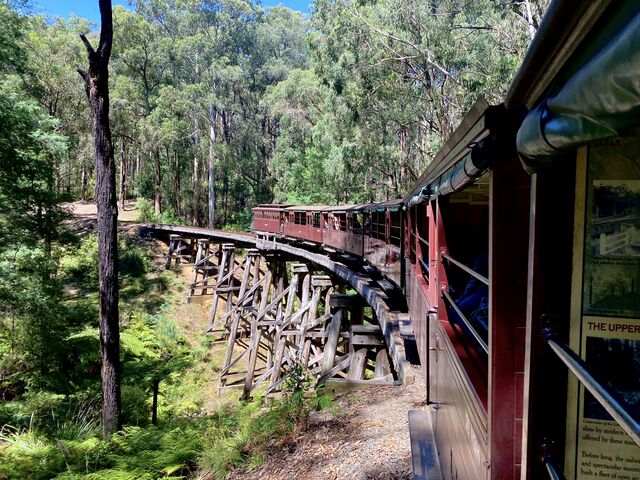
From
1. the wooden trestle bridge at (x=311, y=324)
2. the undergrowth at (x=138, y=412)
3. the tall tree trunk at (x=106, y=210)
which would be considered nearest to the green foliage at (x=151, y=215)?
the wooden trestle bridge at (x=311, y=324)

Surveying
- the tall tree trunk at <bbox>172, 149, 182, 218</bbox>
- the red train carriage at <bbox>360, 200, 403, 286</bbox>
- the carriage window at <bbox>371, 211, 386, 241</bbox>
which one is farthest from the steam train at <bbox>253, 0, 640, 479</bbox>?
the tall tree trunk at <bbox>172, 149, 182, 218</bbox>

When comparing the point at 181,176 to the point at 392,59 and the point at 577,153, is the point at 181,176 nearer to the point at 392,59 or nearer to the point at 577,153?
the point at 392,59

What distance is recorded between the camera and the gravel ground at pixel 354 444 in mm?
4004

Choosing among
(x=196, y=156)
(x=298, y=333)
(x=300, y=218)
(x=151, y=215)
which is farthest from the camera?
(x=196, y=156)

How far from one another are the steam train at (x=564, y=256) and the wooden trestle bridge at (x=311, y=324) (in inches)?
165

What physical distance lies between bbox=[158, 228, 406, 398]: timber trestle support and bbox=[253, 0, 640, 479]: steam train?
457 cm

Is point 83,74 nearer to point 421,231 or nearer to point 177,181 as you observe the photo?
point 421,231

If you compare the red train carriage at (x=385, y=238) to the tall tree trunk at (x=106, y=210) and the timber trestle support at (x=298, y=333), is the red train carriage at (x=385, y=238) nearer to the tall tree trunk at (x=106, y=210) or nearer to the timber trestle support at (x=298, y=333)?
the timber trestle support at (x=298, y=333)

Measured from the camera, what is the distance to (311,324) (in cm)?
998

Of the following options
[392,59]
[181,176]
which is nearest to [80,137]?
[181,176]

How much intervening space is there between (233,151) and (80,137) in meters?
11.3

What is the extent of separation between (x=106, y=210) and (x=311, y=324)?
17.2 feet

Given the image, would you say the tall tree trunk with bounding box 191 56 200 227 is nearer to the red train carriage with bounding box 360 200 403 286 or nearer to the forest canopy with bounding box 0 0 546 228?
the forest canopy with bounding box 0 0 546 228

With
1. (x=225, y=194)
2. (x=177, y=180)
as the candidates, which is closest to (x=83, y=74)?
(x=177, y=180)
